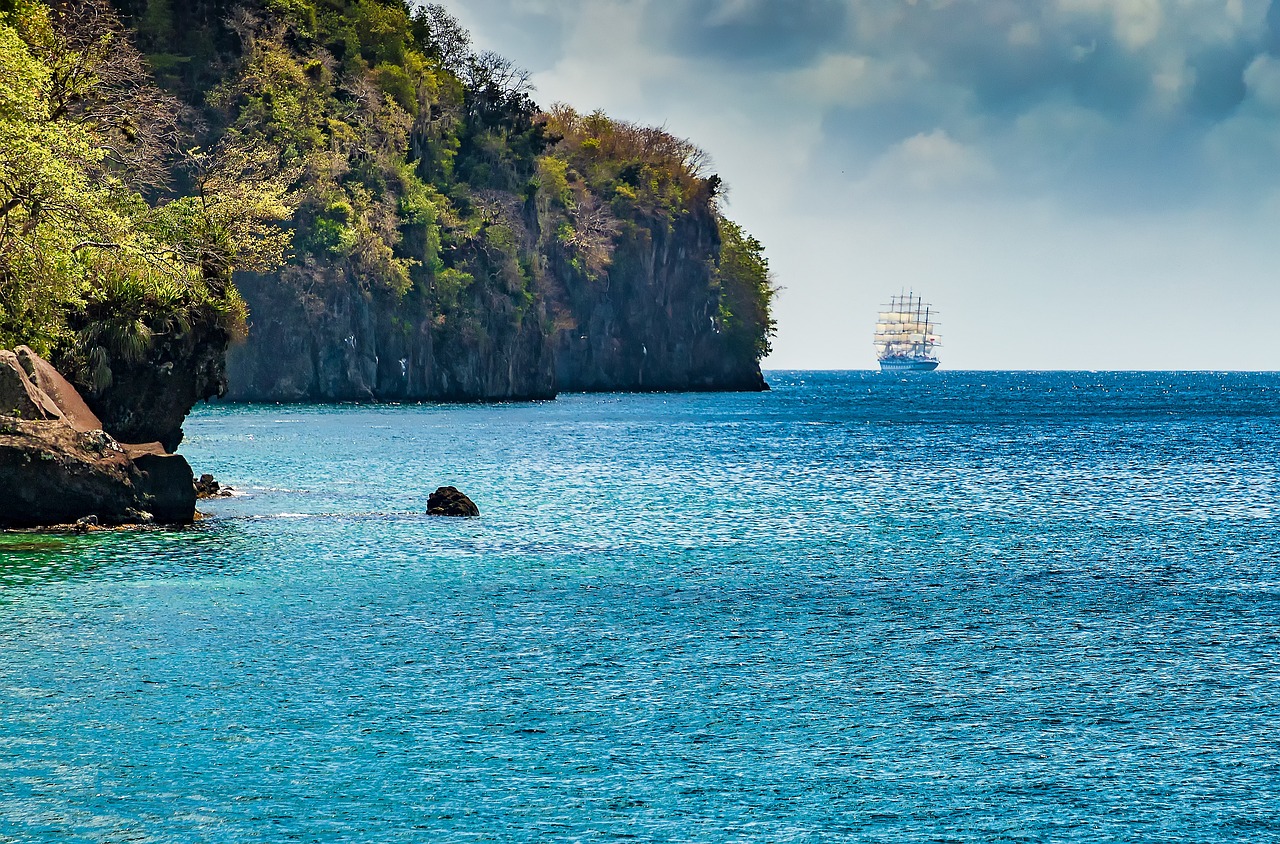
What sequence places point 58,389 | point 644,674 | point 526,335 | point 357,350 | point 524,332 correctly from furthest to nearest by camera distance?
1. point 526,335
2. point 524,332
3. point 357,350
4. point 58,389
5. point 644,674

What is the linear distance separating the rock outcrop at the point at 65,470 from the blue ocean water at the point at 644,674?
1.14m

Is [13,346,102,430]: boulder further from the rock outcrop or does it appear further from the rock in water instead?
the rock in water

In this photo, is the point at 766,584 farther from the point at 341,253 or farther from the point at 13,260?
the point at 341,253

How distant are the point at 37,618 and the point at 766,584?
10.8 metres

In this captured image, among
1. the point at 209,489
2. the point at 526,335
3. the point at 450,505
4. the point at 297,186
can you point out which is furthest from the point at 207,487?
the point at 526,335

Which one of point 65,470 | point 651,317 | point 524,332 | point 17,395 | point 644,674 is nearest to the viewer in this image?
point 644,674

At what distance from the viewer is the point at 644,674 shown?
1513 cm

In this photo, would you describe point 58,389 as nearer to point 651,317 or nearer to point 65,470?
point 65,470

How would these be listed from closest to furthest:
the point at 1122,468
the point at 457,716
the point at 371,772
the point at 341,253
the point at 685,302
→ the point at 371,772
the point at 457,716
the point at 1122,468
the point at 341,253
the point at 685,302

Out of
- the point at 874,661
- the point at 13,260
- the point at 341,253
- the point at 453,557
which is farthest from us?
the point at 341,253

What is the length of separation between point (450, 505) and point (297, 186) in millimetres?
60474

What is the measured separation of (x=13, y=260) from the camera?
28797mm

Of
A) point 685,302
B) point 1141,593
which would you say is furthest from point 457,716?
point 685,302

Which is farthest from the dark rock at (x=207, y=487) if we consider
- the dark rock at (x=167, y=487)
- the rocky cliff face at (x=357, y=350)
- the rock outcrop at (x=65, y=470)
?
the rocky cliff face at (x=357, y=350)
